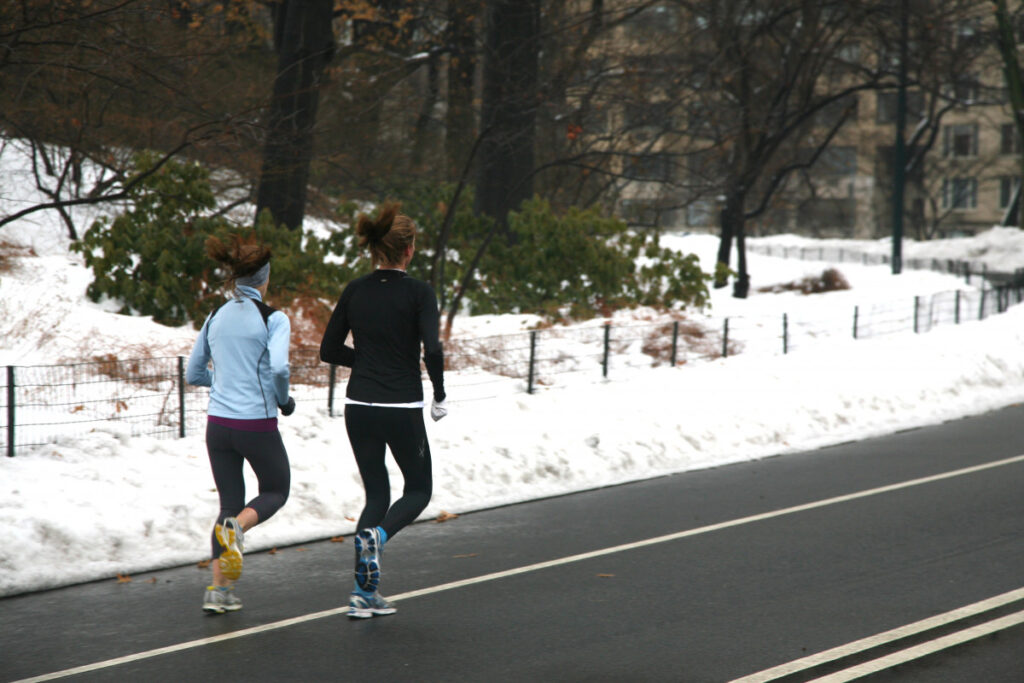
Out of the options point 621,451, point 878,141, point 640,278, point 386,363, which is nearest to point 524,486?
point 621,451

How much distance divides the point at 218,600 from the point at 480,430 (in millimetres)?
5020

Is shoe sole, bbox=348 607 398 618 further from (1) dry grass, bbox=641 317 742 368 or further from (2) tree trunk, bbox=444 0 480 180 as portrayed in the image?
(2) tree trunk, bbox=444 0 480 180

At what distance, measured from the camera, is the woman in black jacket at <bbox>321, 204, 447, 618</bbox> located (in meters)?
6.16

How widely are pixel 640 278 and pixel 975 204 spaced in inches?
2671

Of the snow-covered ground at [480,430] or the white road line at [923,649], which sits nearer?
the white road line at [923,649]

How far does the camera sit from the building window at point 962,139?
81.6 meters

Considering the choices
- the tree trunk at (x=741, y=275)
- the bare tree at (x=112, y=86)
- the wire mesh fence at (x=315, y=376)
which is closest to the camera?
the wire mesh fence at (x=315, y=376)

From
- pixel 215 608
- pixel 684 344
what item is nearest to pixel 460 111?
pixel 684 344

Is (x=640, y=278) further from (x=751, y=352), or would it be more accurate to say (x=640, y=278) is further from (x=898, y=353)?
(x=898, y=353)

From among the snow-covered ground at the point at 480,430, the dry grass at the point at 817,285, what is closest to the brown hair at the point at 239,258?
the snow-covered ground at the point at 480,430

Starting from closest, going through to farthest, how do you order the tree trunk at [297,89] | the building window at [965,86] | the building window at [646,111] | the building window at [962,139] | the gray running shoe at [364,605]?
the gray running shoe at [364,605] → the tree trunk at [297,89] → the building window at [646,111] → the building window at [965,86] → the building window at [962,139]

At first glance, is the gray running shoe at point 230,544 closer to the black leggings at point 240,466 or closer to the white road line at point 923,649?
the black leggings at point 240,466

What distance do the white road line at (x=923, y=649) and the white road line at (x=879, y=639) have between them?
0.13m

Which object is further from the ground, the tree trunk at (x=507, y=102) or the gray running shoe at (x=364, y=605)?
the tree trunk at (x=507, y=102)
